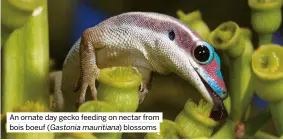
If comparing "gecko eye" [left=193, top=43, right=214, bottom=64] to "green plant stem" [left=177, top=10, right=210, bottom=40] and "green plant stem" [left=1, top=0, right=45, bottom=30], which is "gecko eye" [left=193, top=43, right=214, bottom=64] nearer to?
"green plant stem" [left=177, top=10, right=210, bottom=40]

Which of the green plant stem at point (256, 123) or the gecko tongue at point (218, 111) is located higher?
the gecko tongue at point (218, 111)

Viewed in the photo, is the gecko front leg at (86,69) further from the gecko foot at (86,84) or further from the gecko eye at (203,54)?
the gecko eye at (203,54)

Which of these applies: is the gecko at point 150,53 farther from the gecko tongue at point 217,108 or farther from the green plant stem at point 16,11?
the green plant stem at point 16,11

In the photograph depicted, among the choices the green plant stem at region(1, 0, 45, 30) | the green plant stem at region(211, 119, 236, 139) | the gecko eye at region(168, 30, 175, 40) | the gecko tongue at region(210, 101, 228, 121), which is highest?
the green plant stem at region(1, 0, 45, 30)

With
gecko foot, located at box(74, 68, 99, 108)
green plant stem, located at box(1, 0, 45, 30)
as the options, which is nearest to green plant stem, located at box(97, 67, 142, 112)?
gecko foot, located at box(74, 68, 99, 108)

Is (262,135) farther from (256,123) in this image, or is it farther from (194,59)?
(194,59)

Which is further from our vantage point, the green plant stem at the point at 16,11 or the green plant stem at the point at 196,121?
the green plant stem at the point at 196,121

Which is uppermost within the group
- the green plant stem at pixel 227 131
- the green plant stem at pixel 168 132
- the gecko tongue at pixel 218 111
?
the gecko tongue at pixel 218 111

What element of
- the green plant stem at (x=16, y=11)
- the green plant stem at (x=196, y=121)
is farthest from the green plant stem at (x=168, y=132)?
the green plant stem at (x=16, y=11)
